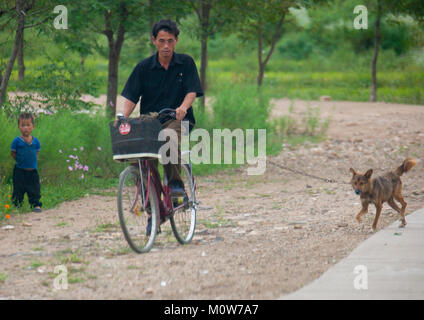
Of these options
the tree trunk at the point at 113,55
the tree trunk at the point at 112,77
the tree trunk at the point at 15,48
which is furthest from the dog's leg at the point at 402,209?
the tree trunk at the point at 112,77

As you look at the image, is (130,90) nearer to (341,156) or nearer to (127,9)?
(127,9)

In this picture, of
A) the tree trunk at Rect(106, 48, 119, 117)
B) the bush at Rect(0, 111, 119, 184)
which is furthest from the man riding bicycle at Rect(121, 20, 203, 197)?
the tree trunk at Rect(106, 48, 119, 117)

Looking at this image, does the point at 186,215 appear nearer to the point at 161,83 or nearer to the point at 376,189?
the point at 161,83

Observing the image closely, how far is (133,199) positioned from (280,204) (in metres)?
3.54

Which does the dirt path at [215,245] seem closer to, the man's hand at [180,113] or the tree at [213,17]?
the man's hand at [180,113]

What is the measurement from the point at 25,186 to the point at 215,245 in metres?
2.94

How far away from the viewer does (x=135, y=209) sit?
Answer: 245 inches

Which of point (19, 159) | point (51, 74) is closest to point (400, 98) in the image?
point (51, 74)

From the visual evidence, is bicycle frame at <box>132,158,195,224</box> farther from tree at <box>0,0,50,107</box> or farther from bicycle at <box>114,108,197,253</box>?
tree at <box>0,0,50,107</box>

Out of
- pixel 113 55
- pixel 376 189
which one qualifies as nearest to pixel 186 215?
pixel 376 189

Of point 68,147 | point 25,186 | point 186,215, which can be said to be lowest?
point 186,215

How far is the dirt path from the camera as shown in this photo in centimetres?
517

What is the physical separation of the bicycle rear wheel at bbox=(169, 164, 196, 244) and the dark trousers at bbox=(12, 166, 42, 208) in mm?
2193

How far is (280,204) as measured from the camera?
9320mm
